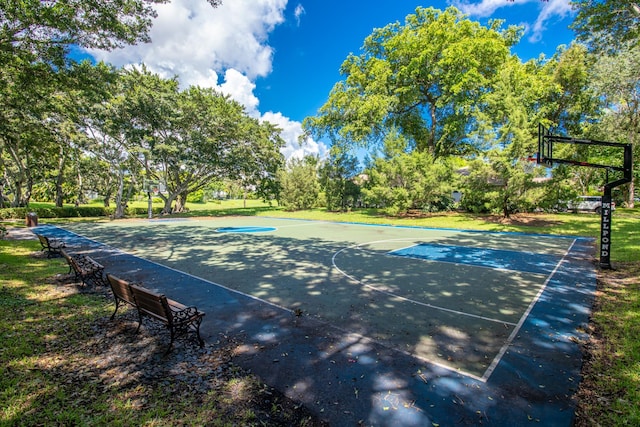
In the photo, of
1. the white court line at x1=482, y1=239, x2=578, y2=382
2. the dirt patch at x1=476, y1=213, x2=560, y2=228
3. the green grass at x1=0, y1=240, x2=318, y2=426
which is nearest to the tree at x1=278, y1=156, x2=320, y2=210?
the dirt patch at x1=476, y1=213, x2=560, y2=228

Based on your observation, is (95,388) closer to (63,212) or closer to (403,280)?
(403,280)

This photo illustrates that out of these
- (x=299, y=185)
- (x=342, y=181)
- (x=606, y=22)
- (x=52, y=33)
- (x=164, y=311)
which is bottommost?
(x=164, y=311)

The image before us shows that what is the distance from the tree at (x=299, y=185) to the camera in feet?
120

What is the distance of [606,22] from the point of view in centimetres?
1112

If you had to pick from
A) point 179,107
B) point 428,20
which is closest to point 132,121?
point 179,107

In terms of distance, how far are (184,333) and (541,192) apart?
21.7 meters

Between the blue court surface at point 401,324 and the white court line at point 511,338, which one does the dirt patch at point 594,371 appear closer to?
the blue court surface at point 401,324

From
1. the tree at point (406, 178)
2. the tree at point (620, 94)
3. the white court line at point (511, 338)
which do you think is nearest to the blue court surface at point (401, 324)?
the white court line at point (511, 338)

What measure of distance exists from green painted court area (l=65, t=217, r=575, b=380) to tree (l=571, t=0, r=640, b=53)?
8359 millimetres

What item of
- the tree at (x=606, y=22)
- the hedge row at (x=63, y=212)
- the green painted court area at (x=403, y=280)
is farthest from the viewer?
the hedge row at (x=63, y=212)

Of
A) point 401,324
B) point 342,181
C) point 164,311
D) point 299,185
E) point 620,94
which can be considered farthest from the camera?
point 299,185

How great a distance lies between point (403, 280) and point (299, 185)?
30189 mm

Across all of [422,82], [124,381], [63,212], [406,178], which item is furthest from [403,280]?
[63,212]

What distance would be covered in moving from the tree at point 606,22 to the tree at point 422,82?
958 centimetres
